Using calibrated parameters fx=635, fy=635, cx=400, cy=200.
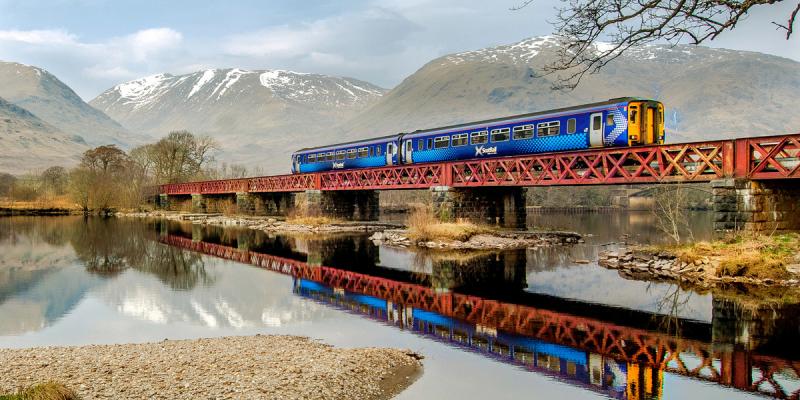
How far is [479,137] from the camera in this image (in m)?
40.1

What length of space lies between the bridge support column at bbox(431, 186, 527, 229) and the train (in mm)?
2584

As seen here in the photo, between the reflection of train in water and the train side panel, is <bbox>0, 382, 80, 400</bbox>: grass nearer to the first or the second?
the reflection of train in water

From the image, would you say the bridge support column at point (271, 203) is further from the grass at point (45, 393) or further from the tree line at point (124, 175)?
the grass at point (45, 393)

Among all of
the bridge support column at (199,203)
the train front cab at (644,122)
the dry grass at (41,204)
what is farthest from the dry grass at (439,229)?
the dry grass at (41,204)

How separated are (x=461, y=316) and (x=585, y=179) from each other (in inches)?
688

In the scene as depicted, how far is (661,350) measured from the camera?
13.8 metres

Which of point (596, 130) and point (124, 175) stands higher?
point (124, 175)

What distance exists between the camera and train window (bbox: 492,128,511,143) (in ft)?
125

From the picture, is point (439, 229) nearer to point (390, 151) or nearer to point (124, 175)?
point (390, 151)

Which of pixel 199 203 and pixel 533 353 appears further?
pixel 199 203

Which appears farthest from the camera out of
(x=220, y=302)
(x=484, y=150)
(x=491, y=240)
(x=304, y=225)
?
(x=304, y=225)

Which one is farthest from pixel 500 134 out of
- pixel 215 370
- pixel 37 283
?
pixel 215 370

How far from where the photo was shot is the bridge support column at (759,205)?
80.8 ft

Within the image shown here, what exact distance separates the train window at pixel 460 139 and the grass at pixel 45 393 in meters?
34.1
